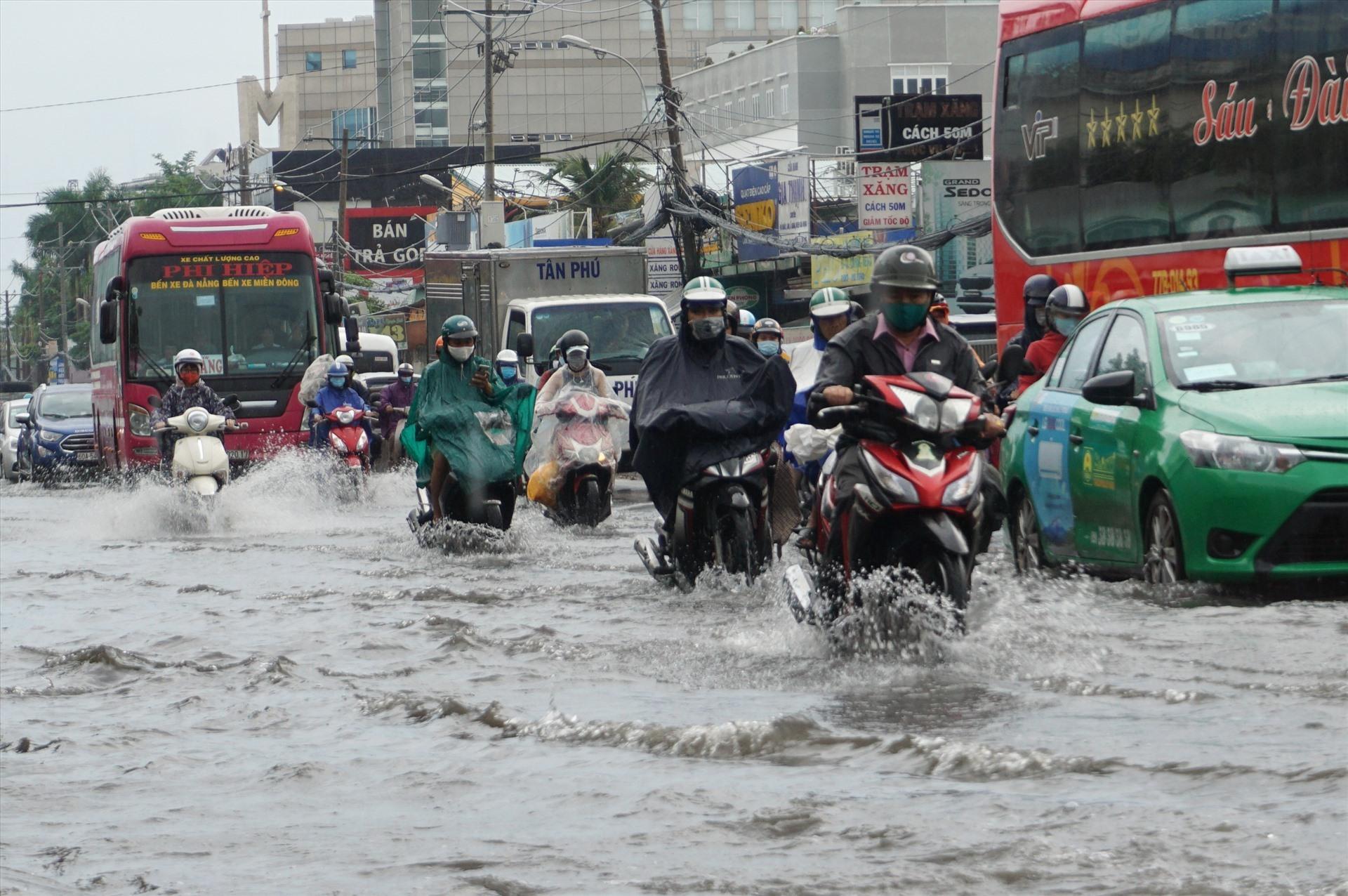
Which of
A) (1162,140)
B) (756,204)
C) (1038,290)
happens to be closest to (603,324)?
(1162,140)

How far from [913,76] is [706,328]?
59.2 m

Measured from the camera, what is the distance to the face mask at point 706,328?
426 inches

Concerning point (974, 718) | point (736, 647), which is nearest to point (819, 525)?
point (736, 647)

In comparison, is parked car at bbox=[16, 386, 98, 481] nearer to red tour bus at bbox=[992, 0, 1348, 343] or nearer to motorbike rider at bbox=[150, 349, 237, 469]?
motorbike rider at bbox=[150, 349, 237, 469]

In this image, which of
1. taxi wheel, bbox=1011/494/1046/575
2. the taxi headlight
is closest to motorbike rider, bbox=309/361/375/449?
taxi wheel, bbox=1011/494/1046/575

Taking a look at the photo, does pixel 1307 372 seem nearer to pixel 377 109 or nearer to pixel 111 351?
pixel 111 351

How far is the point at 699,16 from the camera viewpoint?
118 meters

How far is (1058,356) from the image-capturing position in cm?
1138

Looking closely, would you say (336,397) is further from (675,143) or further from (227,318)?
(675,143)

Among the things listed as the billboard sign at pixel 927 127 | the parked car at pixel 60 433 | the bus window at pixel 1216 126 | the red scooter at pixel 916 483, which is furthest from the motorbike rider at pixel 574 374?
the billboard sign at pixel 927 127

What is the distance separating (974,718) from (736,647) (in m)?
2.12

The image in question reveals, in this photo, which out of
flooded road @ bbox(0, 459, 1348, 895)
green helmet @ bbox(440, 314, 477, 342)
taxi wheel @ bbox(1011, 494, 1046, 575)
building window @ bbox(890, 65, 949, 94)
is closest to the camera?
flooded road @ bbox(0, 459, 1348, 895)

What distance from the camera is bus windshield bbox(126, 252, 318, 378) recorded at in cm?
2292

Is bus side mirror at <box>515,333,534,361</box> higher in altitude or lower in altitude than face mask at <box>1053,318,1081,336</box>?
lower
